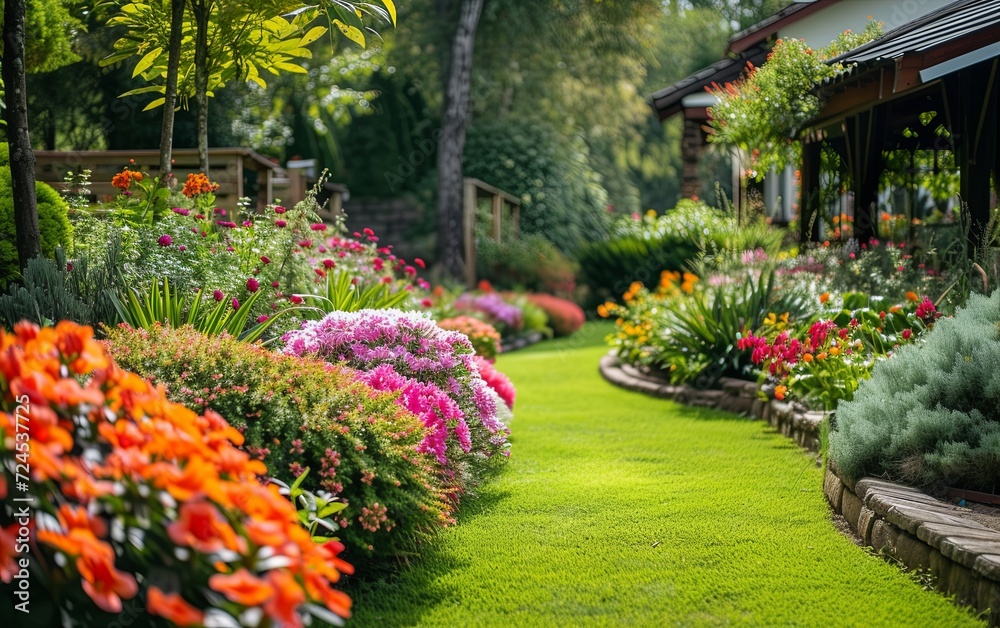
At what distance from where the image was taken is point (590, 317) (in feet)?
59.1

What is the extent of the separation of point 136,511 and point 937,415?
3.45m

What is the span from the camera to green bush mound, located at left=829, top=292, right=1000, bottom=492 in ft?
13.0

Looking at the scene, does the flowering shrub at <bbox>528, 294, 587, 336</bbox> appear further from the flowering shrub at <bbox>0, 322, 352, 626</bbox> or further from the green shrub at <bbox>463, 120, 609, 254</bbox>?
the flowering shrub at <bbox>0, 322, 352, 626</bbox>

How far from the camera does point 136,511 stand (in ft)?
6.04

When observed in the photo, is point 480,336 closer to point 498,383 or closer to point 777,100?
point 498,383

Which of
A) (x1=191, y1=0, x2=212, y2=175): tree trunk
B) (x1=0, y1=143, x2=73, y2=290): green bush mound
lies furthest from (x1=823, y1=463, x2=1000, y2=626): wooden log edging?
(x1=191, y1=0, x2=212, y2=175): tree trunk

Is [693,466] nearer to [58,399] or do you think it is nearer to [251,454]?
[251,454]

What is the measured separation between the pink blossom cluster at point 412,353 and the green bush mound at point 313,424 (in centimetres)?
84

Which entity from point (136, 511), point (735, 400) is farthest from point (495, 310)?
point (136, 511)

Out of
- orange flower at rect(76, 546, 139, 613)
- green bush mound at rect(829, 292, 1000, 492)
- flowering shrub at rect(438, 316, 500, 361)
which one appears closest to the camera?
orange flower at rect(76, 546, 139, 613)

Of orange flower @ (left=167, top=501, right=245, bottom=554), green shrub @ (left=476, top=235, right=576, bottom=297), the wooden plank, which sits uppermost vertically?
the wooden plank

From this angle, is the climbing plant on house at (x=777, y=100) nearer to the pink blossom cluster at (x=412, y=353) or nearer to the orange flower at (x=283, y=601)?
the pink blossom cluster at (x=412, y=353)

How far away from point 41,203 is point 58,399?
13.3ft

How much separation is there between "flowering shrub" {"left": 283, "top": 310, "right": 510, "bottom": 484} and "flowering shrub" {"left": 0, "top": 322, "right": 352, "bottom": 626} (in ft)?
8.38
